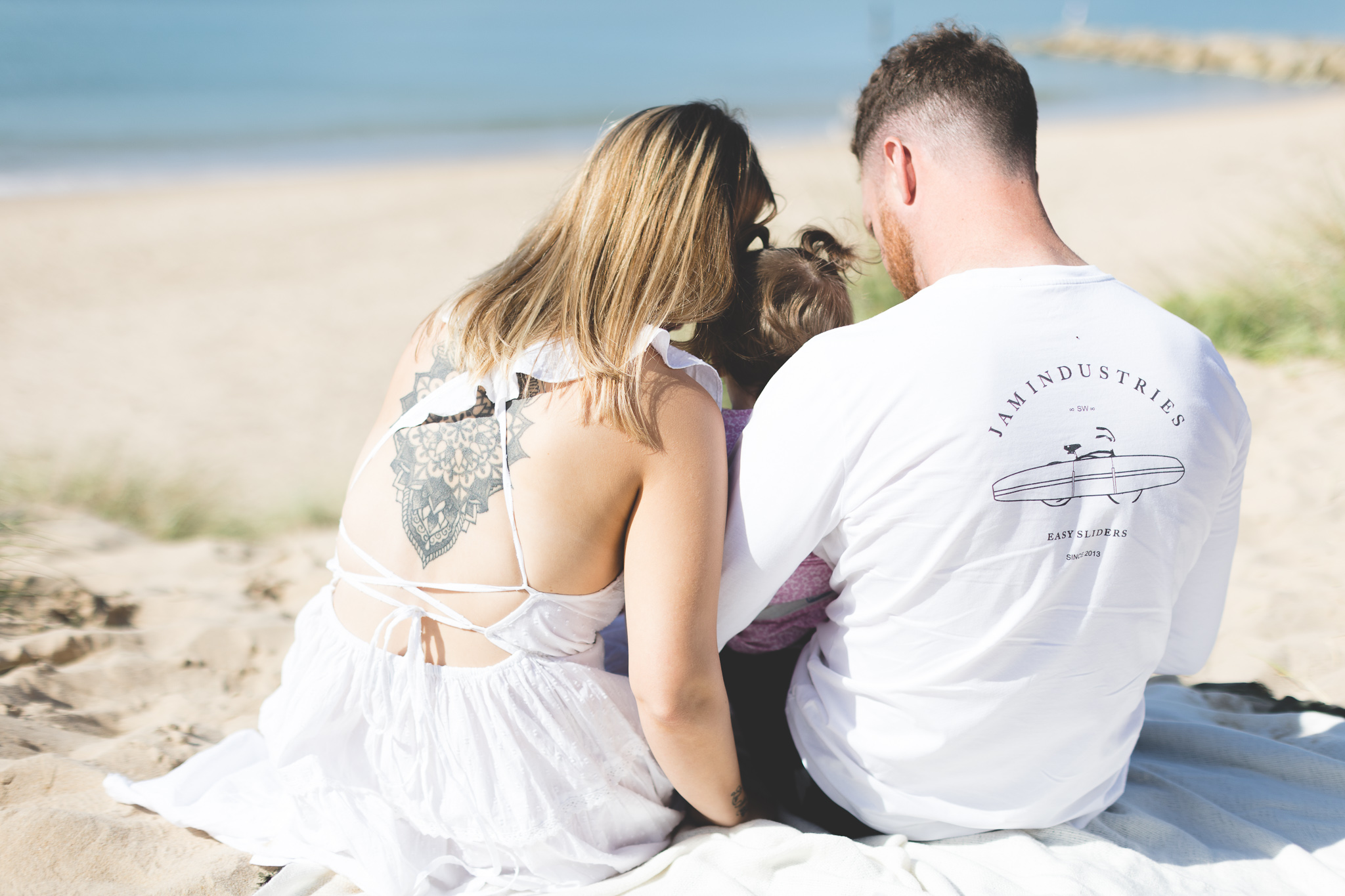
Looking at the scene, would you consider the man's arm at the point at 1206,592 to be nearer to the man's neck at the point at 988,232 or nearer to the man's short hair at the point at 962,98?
the man's neck at the point at 988,232

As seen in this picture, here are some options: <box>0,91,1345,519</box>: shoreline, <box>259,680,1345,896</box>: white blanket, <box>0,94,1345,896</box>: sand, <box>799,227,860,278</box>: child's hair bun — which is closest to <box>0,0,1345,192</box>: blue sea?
<box>0,91,1345,519</box>: shoreline

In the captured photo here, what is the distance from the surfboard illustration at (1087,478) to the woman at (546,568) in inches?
19.9

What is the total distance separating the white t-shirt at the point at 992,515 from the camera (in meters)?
1.42

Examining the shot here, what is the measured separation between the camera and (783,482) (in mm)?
1557

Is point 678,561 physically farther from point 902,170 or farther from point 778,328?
point 902,170

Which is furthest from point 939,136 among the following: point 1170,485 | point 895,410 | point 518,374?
point 518,374

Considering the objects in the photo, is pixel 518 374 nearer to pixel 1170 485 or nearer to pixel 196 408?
pixel 1170 485

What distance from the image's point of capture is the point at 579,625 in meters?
1.78

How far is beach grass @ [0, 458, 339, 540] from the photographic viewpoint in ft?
12.8

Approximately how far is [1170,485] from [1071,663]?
0.35 metres

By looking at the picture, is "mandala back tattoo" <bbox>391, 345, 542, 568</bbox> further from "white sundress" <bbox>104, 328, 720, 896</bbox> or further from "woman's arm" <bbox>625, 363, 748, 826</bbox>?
"woman's arm" <bbox>625, 363, 748, 826</bbox>

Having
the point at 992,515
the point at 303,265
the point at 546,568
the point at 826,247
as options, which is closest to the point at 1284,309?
the point at 826,247

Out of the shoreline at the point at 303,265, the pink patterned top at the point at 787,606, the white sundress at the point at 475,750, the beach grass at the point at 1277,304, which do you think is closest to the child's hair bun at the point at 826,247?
the pink patterned top at the point at 787,606

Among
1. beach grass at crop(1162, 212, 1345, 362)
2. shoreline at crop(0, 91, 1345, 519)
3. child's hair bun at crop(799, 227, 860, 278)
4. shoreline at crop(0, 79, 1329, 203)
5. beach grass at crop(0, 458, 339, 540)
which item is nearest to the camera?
child's hair bun at crop(799, 227, 860, 278)
